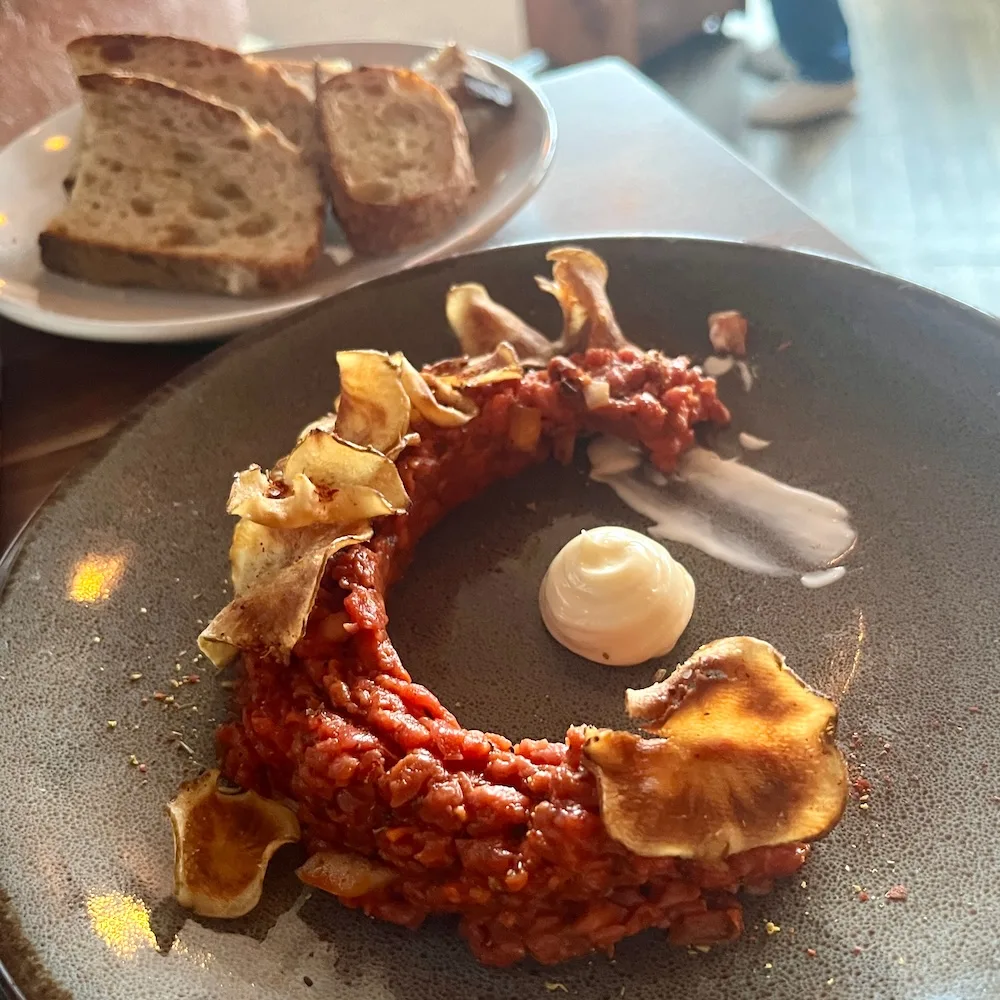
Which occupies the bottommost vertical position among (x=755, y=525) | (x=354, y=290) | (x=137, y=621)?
(x=755, y=525)

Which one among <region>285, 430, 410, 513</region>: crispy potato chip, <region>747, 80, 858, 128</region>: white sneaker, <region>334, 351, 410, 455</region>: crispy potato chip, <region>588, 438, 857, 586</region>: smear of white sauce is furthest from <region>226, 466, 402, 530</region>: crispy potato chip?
<region>747, 80, 858, 128</region>: white sneaker

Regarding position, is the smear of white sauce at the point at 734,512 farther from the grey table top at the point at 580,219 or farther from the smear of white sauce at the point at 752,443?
the grey table top at the point at 580,219

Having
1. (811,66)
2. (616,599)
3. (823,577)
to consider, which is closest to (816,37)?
(811,66)

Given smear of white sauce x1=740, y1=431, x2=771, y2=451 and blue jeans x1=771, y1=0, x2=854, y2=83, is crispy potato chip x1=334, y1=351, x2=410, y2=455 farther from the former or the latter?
blue jeans x1=771, y1=0, x2=854, y2=83

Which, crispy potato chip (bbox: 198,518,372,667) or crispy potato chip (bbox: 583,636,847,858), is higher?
crispy potato chip (bbox: 198,518,372,667)

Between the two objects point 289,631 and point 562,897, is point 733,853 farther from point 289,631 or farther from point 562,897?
point 289,631

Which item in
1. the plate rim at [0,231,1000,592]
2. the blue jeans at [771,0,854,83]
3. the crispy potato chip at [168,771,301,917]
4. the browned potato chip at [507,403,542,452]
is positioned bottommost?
the blue jeans at [771,0,854,83]

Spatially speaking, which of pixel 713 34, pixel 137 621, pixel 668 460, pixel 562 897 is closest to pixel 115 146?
pixel 137 621
